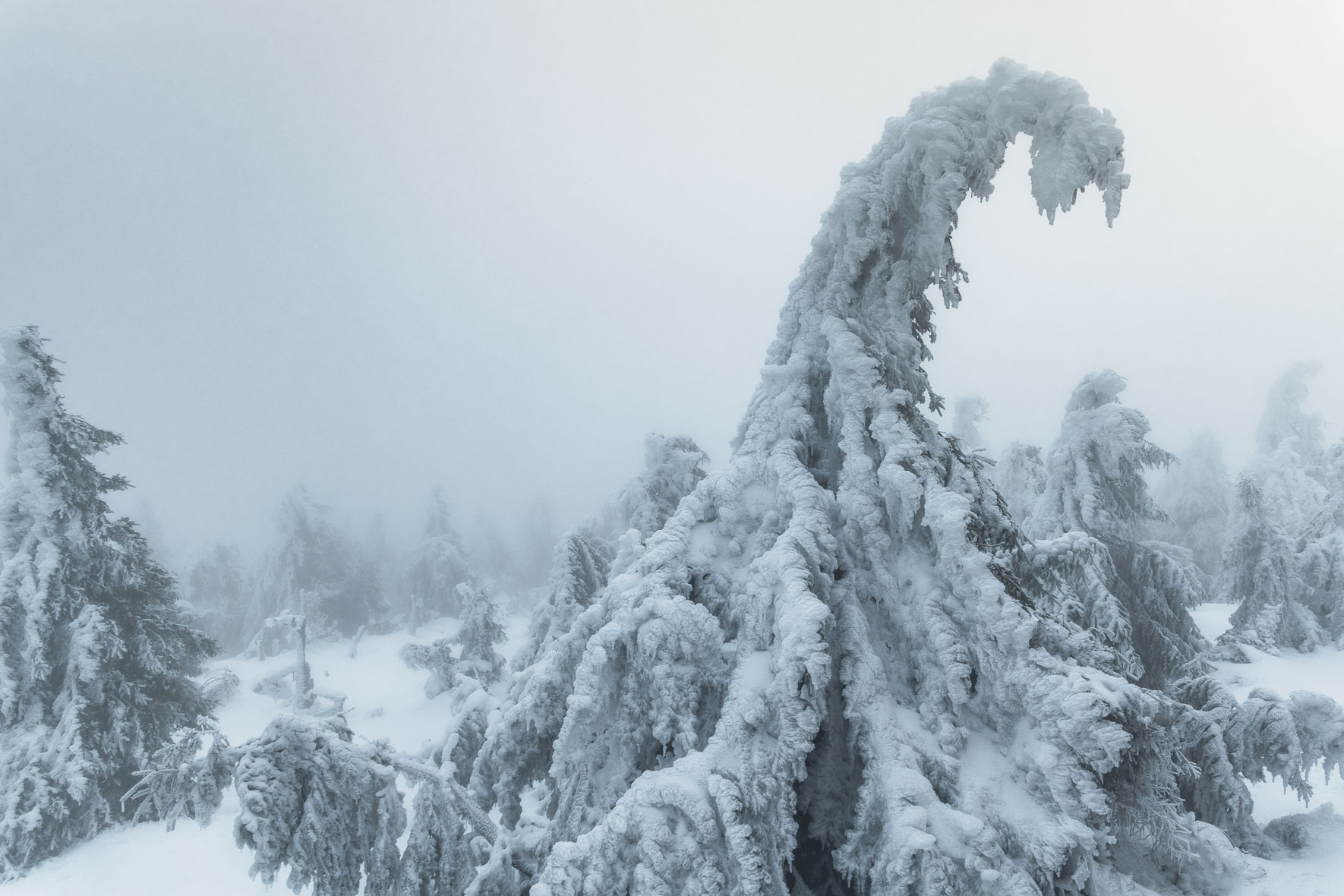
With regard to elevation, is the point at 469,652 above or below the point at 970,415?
below

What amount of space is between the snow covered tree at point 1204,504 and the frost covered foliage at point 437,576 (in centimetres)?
3581

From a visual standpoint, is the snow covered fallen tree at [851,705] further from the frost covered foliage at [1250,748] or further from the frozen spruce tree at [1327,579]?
the frozen spruce tree at [1327,579]

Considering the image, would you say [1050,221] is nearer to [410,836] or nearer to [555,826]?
[555,826]

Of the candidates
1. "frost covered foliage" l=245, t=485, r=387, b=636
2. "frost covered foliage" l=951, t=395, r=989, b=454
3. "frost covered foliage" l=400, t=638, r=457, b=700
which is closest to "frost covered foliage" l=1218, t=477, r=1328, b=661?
"frost covered foliage" l=951, t=395, r=989, b=454

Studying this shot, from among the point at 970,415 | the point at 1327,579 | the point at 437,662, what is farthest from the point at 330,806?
the point at 970,415

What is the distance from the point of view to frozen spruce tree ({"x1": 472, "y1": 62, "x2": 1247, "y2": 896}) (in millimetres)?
3824

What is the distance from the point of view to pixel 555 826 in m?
5.03

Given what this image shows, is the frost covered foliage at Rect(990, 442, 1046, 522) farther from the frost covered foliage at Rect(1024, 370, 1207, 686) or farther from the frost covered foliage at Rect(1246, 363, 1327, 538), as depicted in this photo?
the frost covered foliage at Rect(1246, 363, 1327, 538)

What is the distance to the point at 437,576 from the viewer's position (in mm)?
36250

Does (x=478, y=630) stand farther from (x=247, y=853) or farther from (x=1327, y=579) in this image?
(x=1327, y=579)

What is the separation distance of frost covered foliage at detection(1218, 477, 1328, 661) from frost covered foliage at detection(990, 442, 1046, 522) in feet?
13.4

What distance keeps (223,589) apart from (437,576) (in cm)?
1546

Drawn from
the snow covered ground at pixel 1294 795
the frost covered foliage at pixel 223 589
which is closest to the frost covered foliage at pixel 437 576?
the frost covered foliage at pixel 223 589

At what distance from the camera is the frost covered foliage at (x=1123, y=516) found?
8.94 meters
